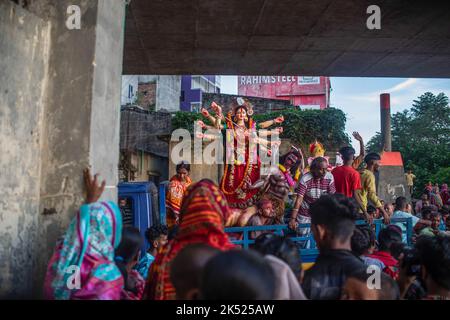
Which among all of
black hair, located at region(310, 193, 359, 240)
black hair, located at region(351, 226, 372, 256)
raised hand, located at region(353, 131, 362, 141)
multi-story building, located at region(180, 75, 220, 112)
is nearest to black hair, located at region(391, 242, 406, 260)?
black hair, located at region(351, 226, 372, 256)

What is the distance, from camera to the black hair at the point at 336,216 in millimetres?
2697

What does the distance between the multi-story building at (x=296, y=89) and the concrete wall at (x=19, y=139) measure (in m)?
35.5

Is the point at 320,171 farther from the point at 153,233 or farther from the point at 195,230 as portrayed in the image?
the point at 195,230

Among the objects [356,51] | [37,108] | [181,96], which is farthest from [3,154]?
[181,96]

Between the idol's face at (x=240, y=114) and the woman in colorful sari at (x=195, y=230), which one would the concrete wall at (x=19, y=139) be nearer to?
the woman in colorful sari at (x=195, y=230)

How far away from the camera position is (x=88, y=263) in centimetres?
247

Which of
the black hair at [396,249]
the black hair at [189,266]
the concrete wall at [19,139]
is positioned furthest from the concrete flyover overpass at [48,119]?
the black hair at [396,249]

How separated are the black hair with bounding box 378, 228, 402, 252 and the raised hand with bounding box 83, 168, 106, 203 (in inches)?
111

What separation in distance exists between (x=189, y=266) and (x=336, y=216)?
1.16m

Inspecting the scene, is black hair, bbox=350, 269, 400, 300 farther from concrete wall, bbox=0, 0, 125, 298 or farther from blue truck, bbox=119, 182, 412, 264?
concrete wall, bbox=0, 0, 125, 298

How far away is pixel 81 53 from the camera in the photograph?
11.1 ft

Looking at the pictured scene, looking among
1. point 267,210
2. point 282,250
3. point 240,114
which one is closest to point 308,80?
point 240,114

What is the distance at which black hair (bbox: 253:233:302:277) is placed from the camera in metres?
2.53

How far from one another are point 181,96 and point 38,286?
1371 inches
